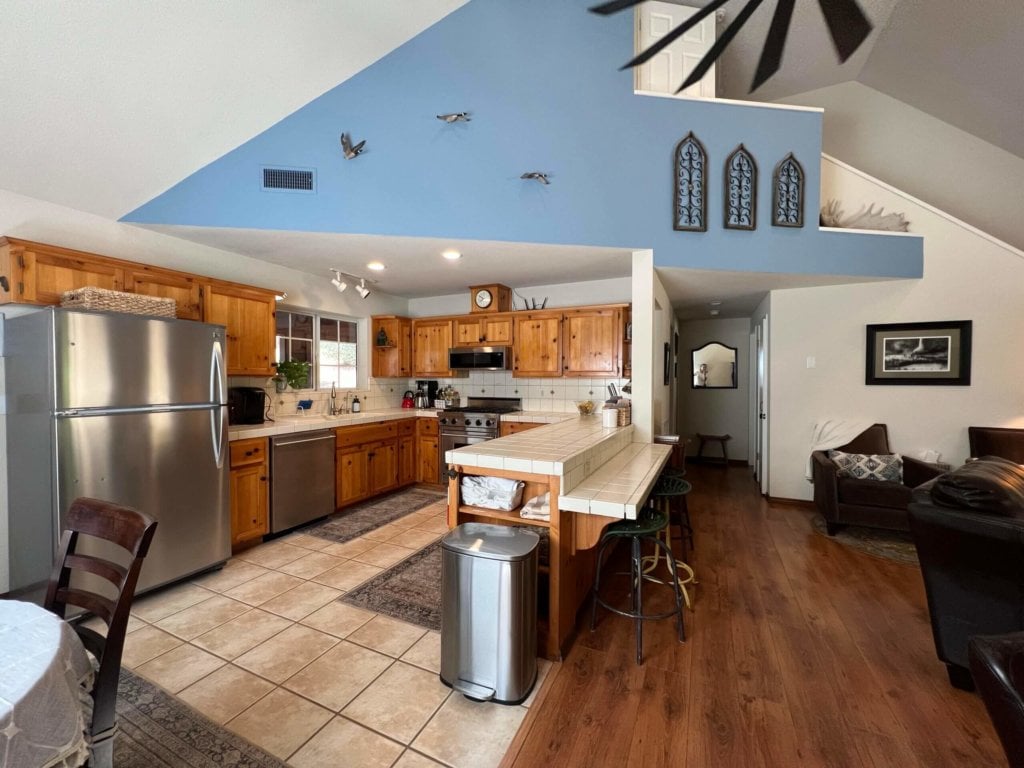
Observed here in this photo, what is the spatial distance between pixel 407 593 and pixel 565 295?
3.65 m

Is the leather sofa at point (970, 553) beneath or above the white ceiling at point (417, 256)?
beneath

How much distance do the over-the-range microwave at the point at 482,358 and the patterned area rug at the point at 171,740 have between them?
12.3 ft

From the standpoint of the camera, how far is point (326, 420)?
3.95 meters

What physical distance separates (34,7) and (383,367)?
3.91 metres

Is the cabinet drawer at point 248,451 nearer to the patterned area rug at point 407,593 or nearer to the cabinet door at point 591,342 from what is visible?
the patterned area rug at point 407,593

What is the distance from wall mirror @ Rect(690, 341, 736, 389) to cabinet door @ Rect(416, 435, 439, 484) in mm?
4494

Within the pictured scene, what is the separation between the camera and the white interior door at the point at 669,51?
3.64 metres

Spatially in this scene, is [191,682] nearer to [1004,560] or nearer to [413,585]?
[413,585]

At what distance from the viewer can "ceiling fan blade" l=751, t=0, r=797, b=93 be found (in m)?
1.50

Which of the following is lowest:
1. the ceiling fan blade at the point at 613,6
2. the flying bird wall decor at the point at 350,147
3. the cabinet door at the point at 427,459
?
the cabinet door at the point at 427,459

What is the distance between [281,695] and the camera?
179cm

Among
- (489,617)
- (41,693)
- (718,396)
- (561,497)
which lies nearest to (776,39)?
(561,497)

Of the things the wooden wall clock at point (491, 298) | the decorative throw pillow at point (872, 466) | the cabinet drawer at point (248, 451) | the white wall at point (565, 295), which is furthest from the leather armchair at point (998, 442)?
the cabinet drawer at point (248, 451)

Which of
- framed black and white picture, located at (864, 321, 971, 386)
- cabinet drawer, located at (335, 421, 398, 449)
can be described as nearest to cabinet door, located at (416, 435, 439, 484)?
cabinet drawer, located at (335, 421, 398, 449)
